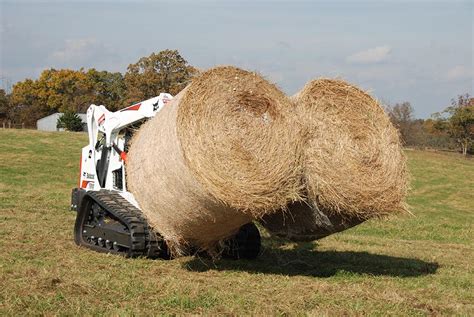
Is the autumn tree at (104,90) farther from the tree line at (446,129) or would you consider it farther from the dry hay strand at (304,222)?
the dry hay strand at (304,222)

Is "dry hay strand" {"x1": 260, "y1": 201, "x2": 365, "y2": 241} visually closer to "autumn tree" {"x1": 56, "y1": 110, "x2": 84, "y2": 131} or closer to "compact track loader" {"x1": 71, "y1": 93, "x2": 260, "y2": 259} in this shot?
"compact track loader" {"x1": 71, "y1": 93, "x2": 260, "y2": 259}

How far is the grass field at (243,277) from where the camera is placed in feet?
20.8

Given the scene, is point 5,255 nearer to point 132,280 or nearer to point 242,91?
point 132,280

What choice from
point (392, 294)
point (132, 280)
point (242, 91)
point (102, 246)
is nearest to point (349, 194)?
point (392, 294)

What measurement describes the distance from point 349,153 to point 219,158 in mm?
1654

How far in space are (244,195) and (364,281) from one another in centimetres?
212

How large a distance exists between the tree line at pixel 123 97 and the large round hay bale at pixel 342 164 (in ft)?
136

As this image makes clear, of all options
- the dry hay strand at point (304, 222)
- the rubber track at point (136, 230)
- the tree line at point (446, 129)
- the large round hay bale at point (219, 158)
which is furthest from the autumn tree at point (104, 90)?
the large round hay bale at point (219, 158)

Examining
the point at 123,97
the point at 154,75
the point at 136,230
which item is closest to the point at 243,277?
the point at 136,230

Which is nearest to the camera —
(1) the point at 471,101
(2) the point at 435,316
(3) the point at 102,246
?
(2) the point at 435,316

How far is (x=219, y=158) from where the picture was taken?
7258mm

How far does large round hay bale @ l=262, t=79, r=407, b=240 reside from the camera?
7.62 m

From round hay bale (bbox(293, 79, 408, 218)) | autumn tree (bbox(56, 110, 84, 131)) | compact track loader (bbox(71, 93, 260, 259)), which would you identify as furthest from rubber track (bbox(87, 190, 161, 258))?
autumn tree (bbox(56, 110, 84, 131))

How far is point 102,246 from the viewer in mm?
9922
